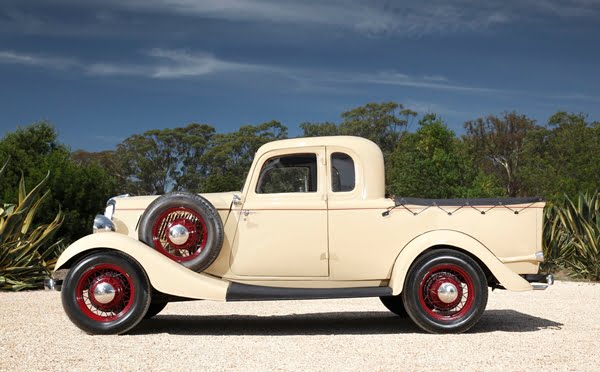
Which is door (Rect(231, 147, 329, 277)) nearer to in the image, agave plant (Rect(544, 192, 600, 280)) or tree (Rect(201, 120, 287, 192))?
agave plant (Rect(544, 192, 600, 280))

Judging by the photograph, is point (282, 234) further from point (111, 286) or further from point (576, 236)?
point (576, 236)

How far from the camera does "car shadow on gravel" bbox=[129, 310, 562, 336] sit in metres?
7.50

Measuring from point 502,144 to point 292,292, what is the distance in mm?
54727

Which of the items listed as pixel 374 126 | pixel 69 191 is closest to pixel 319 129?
pixel 374 126

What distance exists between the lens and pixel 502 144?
193 ft

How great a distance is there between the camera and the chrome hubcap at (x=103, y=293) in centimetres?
698

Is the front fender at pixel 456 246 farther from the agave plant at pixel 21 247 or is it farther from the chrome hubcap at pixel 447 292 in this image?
the agave plant at pixel 21 247

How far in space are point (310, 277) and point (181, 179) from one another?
51.2 m

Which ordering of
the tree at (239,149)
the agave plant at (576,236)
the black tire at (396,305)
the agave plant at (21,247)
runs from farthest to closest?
the tree at (239,149)
the agave plant at (576,236)
the agave plant at (21,247)
the black tire at (396,305)

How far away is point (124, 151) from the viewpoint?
60438 millimetres

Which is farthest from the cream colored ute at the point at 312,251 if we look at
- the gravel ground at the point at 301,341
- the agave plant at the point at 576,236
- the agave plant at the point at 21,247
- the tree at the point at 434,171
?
the tree at the point at 434,171

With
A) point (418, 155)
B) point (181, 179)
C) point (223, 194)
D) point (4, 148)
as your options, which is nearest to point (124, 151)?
point (181, 179)

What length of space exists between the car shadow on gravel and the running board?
496mm

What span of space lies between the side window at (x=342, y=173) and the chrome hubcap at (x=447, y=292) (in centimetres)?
138
